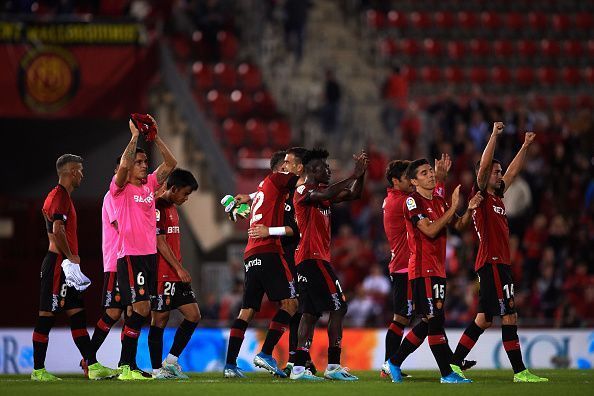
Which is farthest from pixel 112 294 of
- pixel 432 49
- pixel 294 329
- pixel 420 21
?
pixel 420 21

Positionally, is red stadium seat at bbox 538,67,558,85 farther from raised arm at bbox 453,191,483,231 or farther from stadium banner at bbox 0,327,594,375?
raised arm at bbox 453,191,483,231

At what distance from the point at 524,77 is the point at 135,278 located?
16.0 m

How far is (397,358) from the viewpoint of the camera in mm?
12203

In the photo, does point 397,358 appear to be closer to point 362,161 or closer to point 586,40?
point 362,161

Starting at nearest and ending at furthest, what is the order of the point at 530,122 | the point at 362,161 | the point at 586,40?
the point at 362,161
the point at 530,122
the point at 586,40

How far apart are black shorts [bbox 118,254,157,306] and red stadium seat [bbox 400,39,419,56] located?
15.1 m

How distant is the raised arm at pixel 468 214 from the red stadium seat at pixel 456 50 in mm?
14203

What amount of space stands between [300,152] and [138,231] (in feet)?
A: 6.41

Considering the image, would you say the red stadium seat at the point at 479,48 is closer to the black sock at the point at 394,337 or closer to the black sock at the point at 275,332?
→ the black sock at the point at 394,337

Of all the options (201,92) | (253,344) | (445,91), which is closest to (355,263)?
(253,344)

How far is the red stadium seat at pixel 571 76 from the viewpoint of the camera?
26.3 m

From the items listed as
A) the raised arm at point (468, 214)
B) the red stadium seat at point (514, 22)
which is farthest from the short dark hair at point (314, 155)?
the red stadium seat at point (514, 22)

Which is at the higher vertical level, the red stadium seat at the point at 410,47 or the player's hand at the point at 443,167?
the red stadium seat at the point at 410,47

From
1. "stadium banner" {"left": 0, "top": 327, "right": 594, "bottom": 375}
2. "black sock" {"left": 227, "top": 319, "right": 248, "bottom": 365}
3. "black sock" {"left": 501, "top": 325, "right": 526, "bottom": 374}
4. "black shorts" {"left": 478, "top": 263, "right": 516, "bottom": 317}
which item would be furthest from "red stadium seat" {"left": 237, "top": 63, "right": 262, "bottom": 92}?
"black sock" {"left": 501, "top": 325, "right": 526, "bottom": 374}
